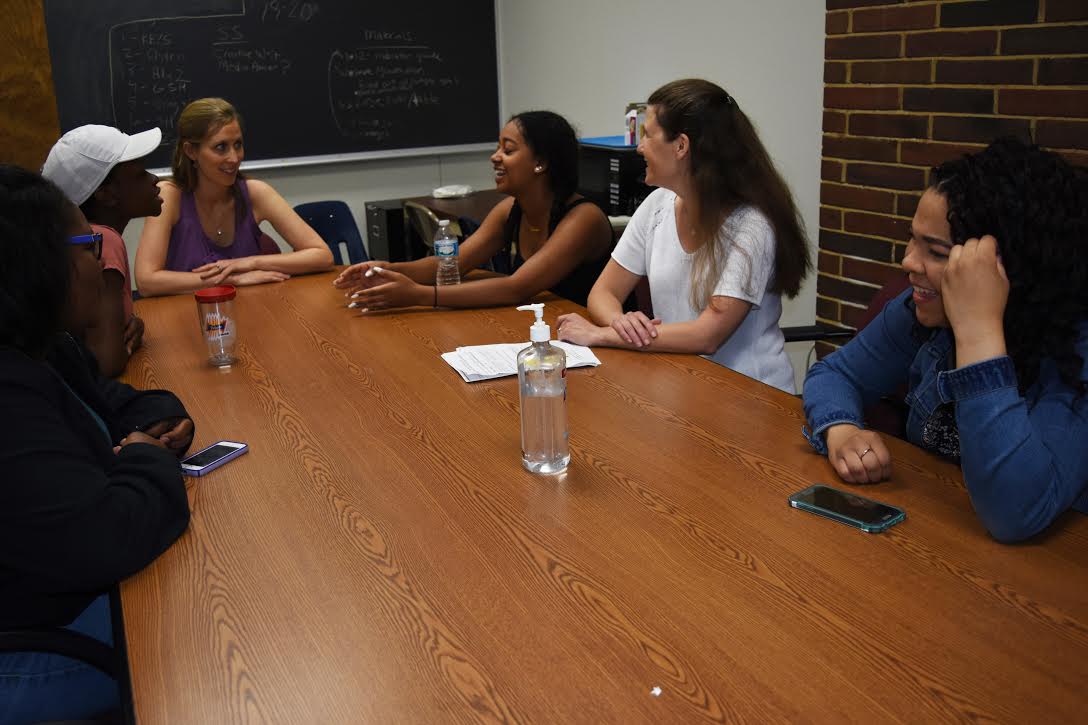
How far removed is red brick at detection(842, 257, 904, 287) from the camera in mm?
2973

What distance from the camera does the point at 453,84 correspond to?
531 cm

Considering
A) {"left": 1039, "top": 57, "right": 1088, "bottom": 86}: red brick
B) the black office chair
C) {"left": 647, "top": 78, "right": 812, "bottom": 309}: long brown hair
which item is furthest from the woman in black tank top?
the black office chair

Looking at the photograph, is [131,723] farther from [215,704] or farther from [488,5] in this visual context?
[488,5]

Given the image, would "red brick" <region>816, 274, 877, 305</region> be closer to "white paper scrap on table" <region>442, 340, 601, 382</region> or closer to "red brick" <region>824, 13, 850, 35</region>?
"red brick" <region>824, 13, 850, 35</region>

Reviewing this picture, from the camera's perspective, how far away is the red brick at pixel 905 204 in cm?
285

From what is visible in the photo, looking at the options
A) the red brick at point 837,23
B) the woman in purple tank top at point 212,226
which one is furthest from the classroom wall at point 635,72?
the woman in purple tank top at point 212,226

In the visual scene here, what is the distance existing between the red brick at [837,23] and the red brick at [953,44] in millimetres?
276

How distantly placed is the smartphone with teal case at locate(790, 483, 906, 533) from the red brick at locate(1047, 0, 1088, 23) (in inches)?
63.6

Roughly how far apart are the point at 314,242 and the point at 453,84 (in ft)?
7.77

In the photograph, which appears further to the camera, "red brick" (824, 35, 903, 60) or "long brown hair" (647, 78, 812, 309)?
"red brick" (824, 35, 903, 60)

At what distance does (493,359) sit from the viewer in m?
2.11

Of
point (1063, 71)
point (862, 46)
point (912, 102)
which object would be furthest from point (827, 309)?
point (1063, 71)

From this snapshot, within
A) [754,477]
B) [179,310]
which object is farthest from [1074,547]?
[179,310]

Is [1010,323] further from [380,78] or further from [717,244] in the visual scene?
[380,78]
